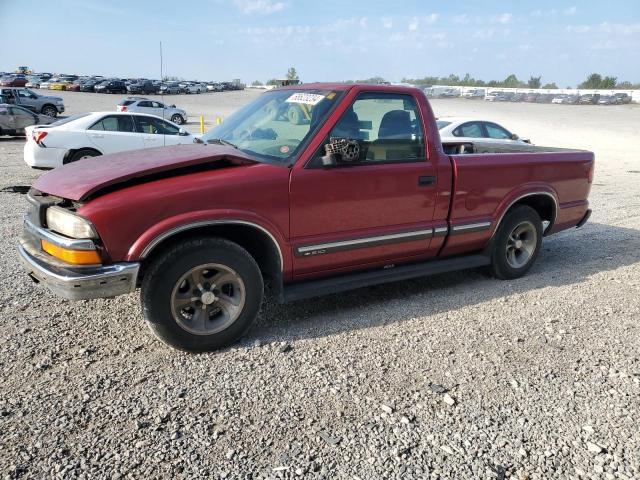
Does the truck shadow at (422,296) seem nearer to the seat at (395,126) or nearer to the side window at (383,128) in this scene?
the side window at (383,128)

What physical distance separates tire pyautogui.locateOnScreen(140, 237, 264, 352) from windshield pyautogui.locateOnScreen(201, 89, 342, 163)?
2.89 feet

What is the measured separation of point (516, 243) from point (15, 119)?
63.2 ft

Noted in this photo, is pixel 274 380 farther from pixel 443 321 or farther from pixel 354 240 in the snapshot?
pixel 443 321

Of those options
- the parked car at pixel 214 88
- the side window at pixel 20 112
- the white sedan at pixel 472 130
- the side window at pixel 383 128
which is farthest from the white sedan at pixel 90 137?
the parked car at pixel 214 88

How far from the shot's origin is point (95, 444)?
2.66 meters

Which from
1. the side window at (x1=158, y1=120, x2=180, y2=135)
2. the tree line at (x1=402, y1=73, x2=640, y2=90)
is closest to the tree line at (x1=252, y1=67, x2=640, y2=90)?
the tree line at (x1=402, y1=73, x2=640, y2=90)

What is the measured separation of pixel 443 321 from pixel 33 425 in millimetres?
3069

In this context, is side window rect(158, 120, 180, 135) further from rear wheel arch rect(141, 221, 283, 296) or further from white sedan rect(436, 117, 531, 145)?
rear wheel arch rect(141, 221, 283, 296)

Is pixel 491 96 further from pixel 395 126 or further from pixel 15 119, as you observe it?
pixel 395 126

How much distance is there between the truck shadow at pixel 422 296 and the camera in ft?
13.7

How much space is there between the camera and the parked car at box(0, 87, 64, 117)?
1036 inches

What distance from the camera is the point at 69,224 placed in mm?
3246

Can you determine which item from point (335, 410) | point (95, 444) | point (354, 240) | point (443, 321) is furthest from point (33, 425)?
point (443, 321)

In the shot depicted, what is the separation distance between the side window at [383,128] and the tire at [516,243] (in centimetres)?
146
